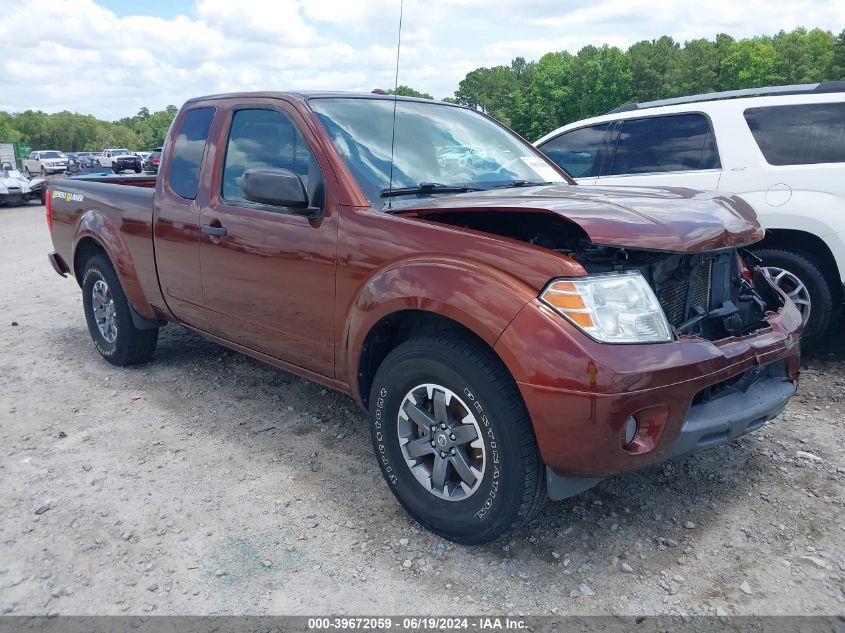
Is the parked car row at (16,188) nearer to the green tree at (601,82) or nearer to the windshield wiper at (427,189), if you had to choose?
the windshield wiper at (427,189)

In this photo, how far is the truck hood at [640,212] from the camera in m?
2.43

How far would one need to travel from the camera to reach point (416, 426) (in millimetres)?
2922

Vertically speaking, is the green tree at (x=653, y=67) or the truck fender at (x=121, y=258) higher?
the green tree at (x=653, y=67)

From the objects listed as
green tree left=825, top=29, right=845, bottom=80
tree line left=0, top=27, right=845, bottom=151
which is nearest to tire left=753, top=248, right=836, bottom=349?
tree line left=0, top=27, right=845, bottom=151

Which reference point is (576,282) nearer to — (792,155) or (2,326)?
(792,155)

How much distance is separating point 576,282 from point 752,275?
1.63 m

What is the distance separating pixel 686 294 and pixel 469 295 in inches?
40.4

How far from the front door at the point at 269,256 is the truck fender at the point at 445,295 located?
0.30m

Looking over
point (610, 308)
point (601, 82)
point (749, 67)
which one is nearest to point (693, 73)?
point (749, 67)

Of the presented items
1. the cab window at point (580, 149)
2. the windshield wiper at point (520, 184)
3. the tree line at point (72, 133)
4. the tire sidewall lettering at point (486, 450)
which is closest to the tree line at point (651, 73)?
the cab window at point (580, 149)

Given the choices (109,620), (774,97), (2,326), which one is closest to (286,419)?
(109,620)

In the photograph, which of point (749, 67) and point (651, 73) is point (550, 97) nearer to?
point (651, 73)

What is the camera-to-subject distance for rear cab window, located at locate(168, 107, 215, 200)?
13.5 feet

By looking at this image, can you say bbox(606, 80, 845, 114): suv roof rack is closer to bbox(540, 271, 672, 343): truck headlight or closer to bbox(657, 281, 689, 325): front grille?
bbox(657, 281, 689, 325): front grille
